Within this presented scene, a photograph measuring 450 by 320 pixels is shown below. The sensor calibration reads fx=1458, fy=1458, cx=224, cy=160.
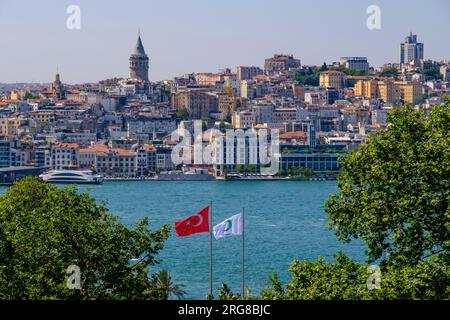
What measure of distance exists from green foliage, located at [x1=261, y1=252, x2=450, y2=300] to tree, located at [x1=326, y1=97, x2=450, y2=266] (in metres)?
0.10

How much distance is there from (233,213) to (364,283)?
40.1 feet

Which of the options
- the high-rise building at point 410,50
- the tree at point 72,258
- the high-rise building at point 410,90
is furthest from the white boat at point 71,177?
the high-rise building at point 410,50

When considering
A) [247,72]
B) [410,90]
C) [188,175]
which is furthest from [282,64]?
[188,175]

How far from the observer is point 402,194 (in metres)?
5.04

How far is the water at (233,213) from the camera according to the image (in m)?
9.95

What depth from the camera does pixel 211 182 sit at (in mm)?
25797

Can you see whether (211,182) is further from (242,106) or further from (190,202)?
(242,106)

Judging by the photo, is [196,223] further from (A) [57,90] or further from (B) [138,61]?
(B) [138,61]

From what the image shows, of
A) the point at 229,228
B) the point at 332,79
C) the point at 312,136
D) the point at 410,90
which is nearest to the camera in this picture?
the point at 229,228

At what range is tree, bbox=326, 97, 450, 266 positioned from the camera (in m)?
4.97

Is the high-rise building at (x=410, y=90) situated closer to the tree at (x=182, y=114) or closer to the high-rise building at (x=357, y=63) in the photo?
the high-rise building at (x=357, y=63)

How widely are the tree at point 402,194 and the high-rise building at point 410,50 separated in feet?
136

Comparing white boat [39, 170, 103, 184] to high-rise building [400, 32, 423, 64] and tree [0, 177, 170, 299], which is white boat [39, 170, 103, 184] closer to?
tree [0, 177, 170, 299]
